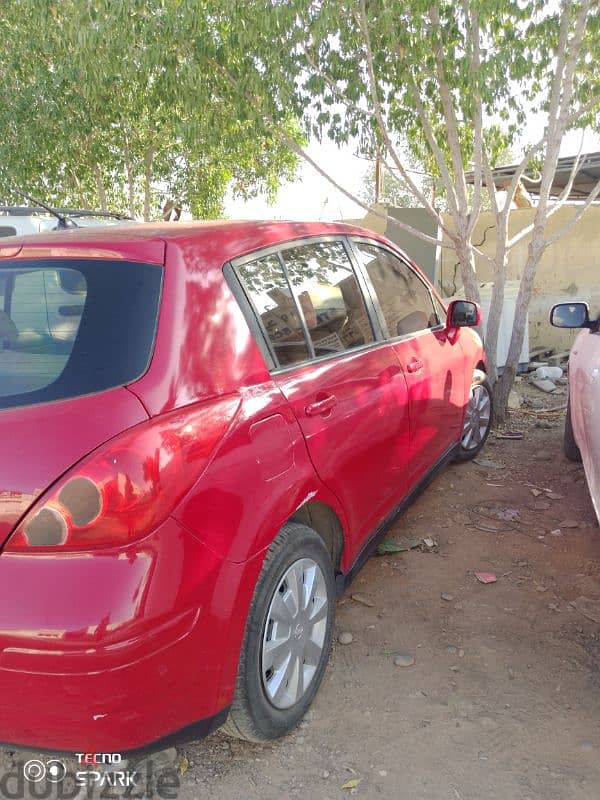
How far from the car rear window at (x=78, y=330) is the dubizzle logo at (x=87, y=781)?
1207 mm

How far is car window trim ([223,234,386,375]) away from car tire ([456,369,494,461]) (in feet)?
5.90

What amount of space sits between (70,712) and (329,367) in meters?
1.52

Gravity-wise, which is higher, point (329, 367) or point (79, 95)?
point (79, 95)

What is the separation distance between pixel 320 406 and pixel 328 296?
615mm

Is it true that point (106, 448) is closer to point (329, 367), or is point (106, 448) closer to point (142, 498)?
point (142, 498)

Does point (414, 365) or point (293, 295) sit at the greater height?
point (293, 295)

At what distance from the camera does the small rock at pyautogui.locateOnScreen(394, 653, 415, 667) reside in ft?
9.45

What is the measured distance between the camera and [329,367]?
2766 millimetres

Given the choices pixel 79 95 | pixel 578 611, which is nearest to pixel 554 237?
pixel 578 611

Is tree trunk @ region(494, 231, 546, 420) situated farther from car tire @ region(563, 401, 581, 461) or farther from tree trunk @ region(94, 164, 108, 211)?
tree trunk @ region(94, 164, 108, 211)

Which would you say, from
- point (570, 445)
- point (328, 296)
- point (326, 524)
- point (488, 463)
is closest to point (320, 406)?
point (326, 524)

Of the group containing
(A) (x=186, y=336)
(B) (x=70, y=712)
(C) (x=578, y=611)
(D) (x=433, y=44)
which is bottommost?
(C) (x=578, y=611)

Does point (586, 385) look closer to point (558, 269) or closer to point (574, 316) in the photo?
point (574, 316)

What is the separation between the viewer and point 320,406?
257 centimetres
